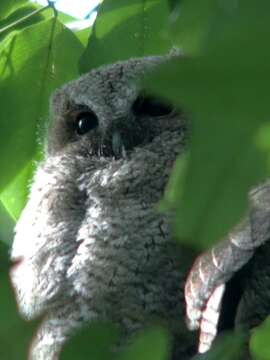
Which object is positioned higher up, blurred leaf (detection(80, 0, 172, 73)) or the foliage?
the foliage

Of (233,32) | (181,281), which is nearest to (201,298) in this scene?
(181,281)

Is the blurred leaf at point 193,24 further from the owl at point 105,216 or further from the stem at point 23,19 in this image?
the stem at point 23,19

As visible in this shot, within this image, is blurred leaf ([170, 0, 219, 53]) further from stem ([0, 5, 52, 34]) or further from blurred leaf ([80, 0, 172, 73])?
blurred leaf ([80, 0, 172, 73])

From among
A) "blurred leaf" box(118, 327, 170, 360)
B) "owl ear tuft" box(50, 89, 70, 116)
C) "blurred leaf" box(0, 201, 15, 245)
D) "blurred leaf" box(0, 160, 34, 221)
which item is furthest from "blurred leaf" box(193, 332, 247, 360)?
"owl ear tuft" box(50, 89, 70, 116)

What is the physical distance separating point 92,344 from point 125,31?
1.77 metres

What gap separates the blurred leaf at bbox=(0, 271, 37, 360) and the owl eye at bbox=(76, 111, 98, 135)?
111 inches

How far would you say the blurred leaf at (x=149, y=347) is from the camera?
0.58 m

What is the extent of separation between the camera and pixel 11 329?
1.96 feet

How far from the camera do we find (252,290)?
2068mm

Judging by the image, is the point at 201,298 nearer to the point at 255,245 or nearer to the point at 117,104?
the point at 255,245

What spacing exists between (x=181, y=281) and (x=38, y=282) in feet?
1.50

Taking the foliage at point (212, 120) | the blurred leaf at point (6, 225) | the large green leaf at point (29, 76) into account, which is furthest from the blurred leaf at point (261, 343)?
the blurred leaf at point (6, 225)

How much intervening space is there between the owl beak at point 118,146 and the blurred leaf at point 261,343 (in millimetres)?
2362

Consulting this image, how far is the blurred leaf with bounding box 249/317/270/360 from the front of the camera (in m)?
0.68
